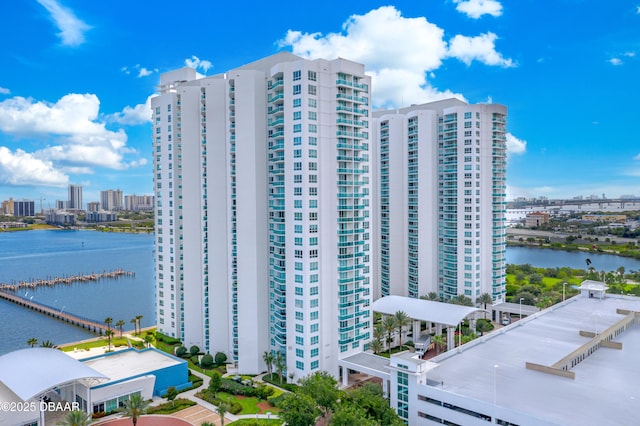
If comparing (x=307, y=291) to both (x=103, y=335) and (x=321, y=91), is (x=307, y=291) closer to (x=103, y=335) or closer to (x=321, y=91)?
(x=321, y=91)

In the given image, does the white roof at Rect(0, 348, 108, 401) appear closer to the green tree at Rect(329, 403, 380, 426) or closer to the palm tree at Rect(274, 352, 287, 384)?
the palm tree at Rect(274, 352, 287, 384)

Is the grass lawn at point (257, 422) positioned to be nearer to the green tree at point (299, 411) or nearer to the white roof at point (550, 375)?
the green tree at point (299, 411)

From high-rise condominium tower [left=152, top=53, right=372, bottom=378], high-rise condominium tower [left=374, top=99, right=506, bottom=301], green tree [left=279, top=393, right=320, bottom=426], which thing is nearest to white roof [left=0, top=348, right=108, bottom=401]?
high-rise condominium tower [left=152, top=53, right=372, bottom=378]

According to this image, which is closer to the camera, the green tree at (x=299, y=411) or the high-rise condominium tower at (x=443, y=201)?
the green tree at (x=299, y=411)

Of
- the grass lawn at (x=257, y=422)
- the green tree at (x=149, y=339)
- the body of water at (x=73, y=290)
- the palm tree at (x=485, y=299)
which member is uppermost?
the palm tree at (x=485, y=299)

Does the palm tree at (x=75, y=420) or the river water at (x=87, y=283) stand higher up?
the palm tree at (x=75, y=420)

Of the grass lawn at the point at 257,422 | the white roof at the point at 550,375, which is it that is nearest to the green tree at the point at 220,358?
the grass lawn at the point at 257,422

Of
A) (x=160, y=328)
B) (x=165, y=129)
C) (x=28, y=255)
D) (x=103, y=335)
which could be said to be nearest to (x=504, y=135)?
(x=165, y=129)
